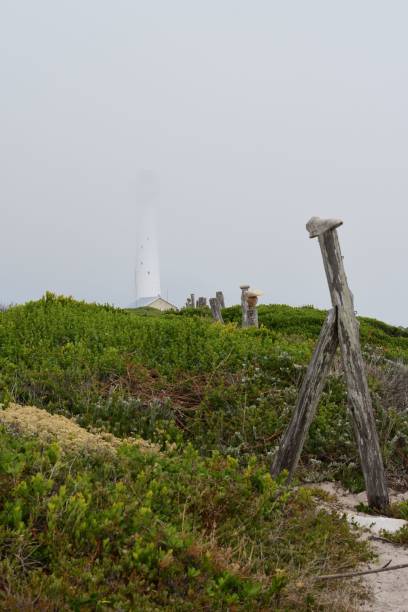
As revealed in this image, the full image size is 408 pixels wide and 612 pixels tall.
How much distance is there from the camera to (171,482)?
6188 mm

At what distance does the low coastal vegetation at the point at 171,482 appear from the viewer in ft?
15.5

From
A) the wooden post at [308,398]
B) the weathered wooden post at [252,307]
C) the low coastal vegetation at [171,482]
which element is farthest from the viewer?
the weathered wooden post at [252,307]

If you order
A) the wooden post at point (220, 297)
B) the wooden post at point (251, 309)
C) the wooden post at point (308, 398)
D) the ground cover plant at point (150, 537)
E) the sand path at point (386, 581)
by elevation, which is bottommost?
the sand path at point (386, 581)

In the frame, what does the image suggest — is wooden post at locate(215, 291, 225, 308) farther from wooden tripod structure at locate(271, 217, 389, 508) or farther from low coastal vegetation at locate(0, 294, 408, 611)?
wooden tripod structure at locate(271, 217, 389, 508)

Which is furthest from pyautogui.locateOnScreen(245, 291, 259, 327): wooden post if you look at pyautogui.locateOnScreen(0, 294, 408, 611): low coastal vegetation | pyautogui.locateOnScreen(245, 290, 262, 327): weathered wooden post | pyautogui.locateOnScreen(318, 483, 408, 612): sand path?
pyautogui.locateOnScreen(318, 483, 408, 612): sand path

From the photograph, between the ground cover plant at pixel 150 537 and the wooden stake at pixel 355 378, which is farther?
the wooden stake at pixel 355 378

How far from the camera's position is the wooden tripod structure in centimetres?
902

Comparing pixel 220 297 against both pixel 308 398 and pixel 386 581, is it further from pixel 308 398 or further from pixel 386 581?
pixel 386 581

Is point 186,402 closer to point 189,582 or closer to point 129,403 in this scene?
point 129,403

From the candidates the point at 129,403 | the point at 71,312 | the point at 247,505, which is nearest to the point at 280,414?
the point at 129,403

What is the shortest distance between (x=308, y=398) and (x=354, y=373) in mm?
665

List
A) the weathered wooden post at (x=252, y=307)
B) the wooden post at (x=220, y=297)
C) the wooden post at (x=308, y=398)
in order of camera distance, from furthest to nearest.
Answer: the wooden post at (x=220, y=297)
the weathered wooden post at (x=252, y=307)
the wooden post at (x=308, y=398)

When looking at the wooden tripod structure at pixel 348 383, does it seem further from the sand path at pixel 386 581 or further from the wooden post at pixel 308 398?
the sand path at pixel 386 581

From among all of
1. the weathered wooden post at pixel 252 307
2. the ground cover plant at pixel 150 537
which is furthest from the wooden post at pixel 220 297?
the ground cover plant at pixel 150 537
